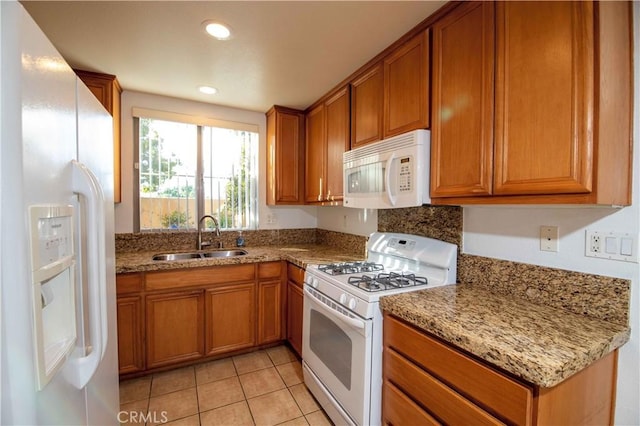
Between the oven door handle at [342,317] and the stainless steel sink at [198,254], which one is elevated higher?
the stainless steel sink at [198,254]

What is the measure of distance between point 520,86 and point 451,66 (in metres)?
0.38

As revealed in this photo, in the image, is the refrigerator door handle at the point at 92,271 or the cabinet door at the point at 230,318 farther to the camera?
the cabinet door at the point at 230,318

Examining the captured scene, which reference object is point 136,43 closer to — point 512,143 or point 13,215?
point 13,215

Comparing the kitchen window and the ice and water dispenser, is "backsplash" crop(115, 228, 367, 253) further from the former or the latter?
the ice and water dispenser

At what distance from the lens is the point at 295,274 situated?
2373 mm

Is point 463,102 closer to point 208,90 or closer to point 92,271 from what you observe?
point 92,271

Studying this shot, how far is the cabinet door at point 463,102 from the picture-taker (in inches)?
48.1

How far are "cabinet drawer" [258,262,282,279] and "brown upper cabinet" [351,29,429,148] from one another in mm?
1241

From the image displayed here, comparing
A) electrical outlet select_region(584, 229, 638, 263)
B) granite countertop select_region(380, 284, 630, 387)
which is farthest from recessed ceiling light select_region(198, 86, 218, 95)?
electrical outlet select_region(584, 229, 638, 263)

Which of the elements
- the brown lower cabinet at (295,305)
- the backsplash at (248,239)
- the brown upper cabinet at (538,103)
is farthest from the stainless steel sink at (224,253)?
the brown upper cabinet at (538,103)

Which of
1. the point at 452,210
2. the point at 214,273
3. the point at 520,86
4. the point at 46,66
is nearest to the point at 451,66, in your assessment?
the point at 520,86

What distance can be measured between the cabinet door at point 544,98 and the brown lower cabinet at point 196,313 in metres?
1.96

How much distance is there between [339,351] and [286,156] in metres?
1.96

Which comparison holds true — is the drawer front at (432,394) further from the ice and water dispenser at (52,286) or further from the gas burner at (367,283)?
the ice and water dispenser at (52,286)
